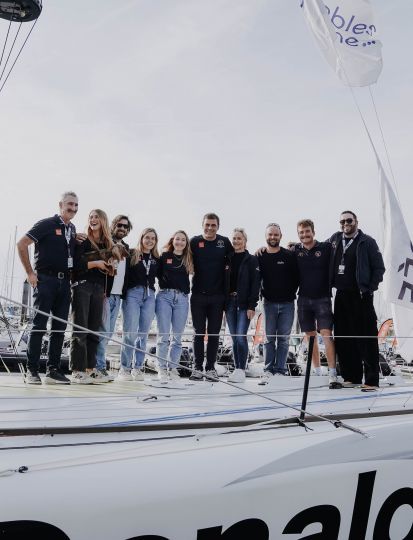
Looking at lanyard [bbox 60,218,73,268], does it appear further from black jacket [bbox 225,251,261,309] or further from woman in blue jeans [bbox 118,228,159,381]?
black jacket [bbox 225,251,261,309]

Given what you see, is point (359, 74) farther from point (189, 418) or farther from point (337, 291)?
point (189, 418)

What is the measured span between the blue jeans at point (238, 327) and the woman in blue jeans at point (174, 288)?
46cm

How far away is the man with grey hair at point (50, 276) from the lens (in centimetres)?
420

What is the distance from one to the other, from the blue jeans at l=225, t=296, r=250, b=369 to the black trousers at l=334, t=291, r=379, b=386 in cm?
87

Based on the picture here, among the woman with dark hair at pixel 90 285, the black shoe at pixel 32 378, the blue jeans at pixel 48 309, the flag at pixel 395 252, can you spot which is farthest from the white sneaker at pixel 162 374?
the flag at pixel 395 252

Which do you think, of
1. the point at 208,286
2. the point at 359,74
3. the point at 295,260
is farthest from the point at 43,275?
the point at 359,74

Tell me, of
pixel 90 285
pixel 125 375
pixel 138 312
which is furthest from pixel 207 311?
pixel 90 285

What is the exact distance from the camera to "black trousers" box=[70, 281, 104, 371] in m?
4.32

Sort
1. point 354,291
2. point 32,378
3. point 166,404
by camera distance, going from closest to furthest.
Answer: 1. point 166,404
2. point 32,378
3. point 354,291

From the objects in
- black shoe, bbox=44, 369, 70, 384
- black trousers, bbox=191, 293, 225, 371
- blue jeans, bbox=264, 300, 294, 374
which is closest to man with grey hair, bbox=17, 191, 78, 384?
black shoe, bbox=44, 369, 70, 384

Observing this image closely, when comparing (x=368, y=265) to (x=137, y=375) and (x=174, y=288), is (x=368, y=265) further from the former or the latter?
(x=137, y=375)

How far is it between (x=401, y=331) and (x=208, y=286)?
72.2 inches

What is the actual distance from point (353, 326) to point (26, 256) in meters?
2.85

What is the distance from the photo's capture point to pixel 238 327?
17.2ft
